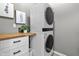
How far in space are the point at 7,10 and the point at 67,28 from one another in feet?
4.33

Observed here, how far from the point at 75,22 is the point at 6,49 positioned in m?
1.62

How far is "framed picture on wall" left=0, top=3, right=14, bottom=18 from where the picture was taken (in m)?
1.78

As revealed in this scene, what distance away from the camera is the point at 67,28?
247 cm

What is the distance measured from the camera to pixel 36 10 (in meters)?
2.01

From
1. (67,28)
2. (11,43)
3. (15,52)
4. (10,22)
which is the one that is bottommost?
(15,52)

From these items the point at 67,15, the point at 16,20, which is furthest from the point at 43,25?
the point at 67,15

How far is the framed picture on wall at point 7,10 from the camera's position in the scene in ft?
5.83

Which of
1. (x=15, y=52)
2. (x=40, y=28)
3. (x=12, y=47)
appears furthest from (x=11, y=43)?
(x=40, y=28)

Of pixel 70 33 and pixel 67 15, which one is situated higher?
pixel 67 15

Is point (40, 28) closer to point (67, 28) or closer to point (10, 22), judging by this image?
point (10, 22)

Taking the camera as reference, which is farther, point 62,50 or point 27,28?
point 62,50

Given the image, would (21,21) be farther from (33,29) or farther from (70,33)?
(70,33)

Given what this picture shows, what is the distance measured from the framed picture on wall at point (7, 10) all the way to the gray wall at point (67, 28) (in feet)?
3.44

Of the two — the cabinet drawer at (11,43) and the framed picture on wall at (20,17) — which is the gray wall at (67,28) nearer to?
the framed picture on wall at (20,17)
